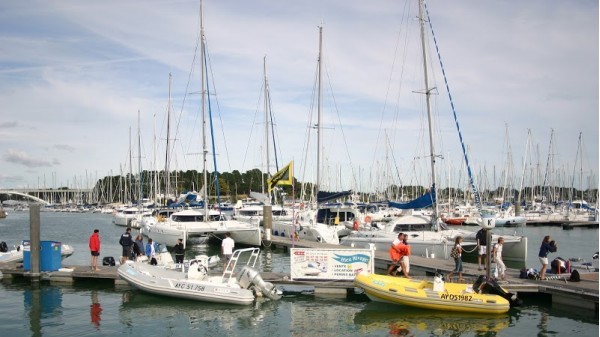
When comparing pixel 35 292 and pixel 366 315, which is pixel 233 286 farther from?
pixel 35 292

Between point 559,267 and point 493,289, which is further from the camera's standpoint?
point 559,267

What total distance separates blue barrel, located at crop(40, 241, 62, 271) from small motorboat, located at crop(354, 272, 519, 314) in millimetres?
12345

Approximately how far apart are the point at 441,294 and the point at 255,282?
5933 mm

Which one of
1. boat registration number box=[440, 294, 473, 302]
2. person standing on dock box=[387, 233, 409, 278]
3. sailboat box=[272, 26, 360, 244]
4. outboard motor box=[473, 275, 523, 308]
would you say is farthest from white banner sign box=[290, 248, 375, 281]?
sailboat box=[272, 26, 360, 244]

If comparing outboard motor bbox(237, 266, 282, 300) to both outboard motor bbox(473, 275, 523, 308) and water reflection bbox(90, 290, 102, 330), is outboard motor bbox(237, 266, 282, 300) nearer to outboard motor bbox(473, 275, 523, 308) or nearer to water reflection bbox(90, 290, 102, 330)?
water reflection bbox(90, 290, 102, 330)

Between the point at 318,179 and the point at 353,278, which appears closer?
the point at 353,278

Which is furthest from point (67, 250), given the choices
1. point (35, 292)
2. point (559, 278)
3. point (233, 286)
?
point (559, 278)

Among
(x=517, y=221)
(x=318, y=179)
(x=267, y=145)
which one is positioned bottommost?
(x=517, y=221)

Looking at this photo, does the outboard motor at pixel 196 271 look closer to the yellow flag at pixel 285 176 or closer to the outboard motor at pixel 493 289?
the outboard motor at pixel 493 289

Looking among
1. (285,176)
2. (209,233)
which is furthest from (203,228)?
(285,176)

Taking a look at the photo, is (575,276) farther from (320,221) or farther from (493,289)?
(320,221)

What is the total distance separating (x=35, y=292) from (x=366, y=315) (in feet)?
40.0

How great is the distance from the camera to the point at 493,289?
1744 centimetres

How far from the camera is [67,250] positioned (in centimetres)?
2909
